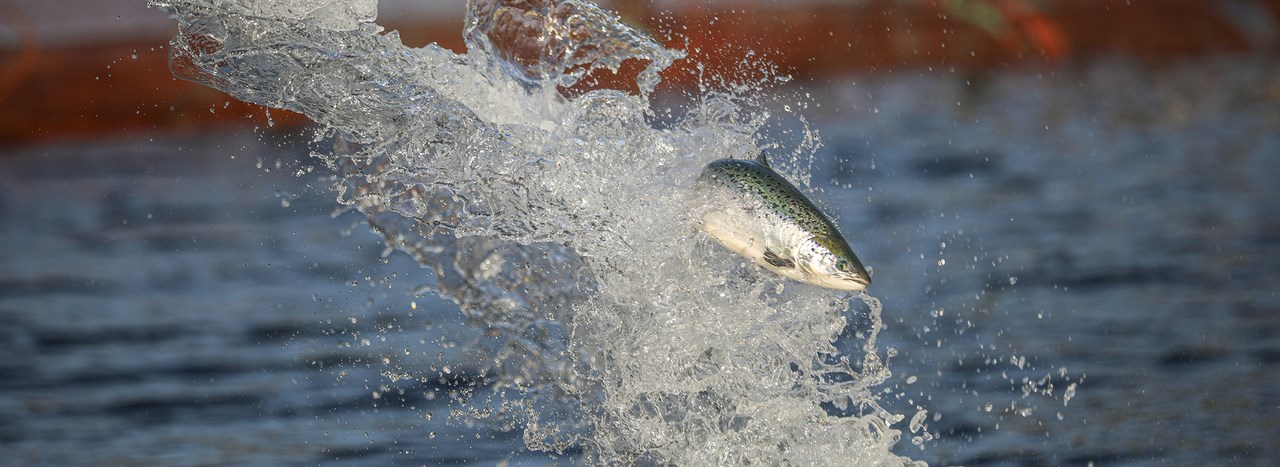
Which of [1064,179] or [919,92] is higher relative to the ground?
[919,92]

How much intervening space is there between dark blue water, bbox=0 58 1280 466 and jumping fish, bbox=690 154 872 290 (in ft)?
3.76

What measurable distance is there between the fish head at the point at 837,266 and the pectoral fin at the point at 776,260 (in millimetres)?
33

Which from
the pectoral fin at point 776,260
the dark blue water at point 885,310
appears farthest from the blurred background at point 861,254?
the pectoral fin at point 776,260

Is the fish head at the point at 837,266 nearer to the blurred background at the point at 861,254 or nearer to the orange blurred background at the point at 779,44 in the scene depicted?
the blurred background at the point at 861,254

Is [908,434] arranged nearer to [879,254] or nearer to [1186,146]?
[879,254]

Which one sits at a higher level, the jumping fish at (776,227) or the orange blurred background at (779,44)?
the orange blurred background at (779,44)

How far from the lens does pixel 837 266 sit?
8.92ft

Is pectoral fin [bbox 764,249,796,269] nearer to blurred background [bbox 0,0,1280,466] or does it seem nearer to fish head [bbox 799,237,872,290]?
fish head [bbox 799,237,872,290]

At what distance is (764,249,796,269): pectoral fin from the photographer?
2787mm

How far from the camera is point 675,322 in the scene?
3637mm

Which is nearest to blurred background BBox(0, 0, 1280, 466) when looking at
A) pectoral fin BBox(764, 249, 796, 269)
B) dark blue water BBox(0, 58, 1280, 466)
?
dark blue water BBox(0, 58, 1280, 466)

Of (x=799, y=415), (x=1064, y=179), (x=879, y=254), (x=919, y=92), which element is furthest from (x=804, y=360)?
(x=919, y=92)

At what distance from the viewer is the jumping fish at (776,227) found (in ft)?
8.95

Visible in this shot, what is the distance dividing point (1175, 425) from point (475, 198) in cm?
201
